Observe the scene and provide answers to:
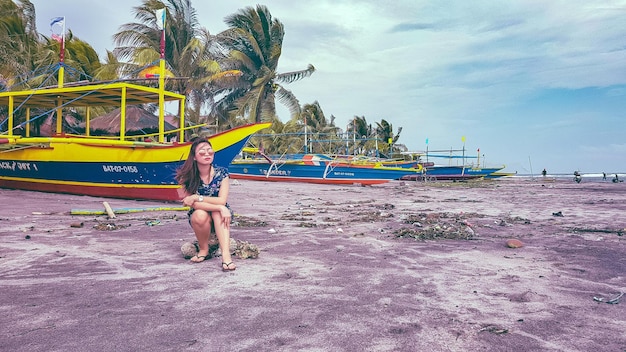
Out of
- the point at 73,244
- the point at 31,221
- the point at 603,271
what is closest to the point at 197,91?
the point at 31,221

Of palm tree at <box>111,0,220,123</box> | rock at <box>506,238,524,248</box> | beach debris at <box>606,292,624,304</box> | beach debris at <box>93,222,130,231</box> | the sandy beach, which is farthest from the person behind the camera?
palm tree at <box>111,0,220,123</box>

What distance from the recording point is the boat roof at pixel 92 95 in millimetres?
10039

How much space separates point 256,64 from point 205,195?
23.8m

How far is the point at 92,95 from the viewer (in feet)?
35.7

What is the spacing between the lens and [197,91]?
23.8m

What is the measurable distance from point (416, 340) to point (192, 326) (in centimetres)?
137

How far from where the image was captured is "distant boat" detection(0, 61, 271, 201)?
31.6 ft

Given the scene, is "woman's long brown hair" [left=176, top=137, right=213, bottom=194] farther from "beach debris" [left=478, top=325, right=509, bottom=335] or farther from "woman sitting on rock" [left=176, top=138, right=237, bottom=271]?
"beach debris" [left=478, top=325, right=509, bottom=335]

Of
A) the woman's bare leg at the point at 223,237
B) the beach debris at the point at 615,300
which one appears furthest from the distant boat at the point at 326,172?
the beach debris at the point at 615,300

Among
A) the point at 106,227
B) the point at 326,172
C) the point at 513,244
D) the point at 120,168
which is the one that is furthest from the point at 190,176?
the point at 326,172

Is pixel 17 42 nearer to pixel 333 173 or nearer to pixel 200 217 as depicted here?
pixel 333 173

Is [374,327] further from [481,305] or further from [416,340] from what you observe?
[481,305]

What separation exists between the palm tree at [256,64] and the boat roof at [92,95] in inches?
556

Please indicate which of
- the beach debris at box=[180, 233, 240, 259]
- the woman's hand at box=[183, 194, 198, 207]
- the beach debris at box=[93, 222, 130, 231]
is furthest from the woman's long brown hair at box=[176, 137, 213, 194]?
the beach debris at box=[93, 222, 130, 231]
